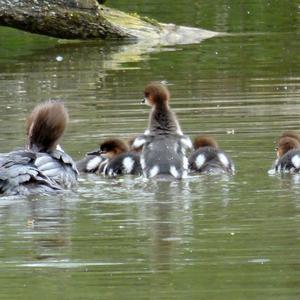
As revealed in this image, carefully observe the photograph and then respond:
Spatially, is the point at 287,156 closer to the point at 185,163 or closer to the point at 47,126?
the point at 185,163

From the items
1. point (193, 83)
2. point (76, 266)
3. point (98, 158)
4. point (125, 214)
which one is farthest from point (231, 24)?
point (76, 266)

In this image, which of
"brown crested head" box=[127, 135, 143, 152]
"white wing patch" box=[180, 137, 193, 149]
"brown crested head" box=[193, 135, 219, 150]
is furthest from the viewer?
"brown crested head" box=[127, 135, 143, 152]

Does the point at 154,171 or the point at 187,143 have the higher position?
the point at 187,143

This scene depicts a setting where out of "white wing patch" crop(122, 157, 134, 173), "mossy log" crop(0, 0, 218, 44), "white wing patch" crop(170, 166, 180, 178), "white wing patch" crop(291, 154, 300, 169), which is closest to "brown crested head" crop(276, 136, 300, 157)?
"white wing patch" crop(291, 154, 300, 169)

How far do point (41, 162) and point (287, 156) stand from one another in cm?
177

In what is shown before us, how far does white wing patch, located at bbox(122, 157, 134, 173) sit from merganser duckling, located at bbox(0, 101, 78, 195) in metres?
0.70

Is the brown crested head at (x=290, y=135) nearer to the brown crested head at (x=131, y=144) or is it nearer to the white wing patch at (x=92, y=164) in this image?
the brown crested head at (x=131, y=144)

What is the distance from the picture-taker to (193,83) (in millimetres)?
15930

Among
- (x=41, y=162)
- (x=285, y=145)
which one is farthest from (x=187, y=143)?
(x=41, y=162)

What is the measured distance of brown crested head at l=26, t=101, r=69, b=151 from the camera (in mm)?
9859

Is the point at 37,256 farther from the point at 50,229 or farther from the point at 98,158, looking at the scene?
the point at 98,158

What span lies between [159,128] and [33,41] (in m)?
12.2

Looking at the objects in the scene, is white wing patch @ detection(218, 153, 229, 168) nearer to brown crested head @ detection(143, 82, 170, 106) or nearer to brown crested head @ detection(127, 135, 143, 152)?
brown crested head @ detection(127, 135, 143, 152)

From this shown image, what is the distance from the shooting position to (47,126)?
32.4ft
